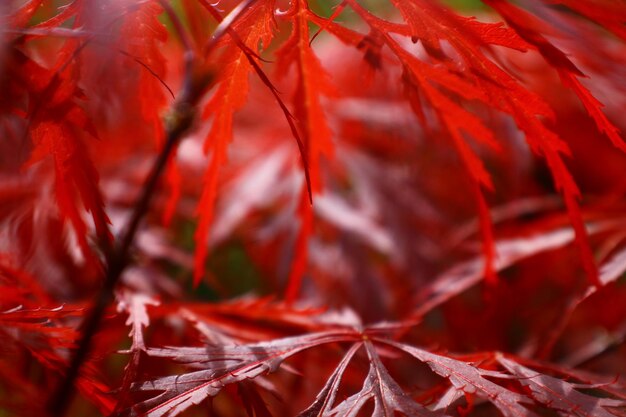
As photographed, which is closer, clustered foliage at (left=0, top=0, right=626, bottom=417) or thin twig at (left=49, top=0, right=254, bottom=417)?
thin twig at (left=49, top=0, right=254, bottom=417)

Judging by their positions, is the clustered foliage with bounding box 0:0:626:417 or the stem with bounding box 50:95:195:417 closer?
A: the stem with bounding box 50:95:195:417

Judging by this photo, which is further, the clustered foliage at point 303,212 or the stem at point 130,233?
the clustered foliage at point 303,212

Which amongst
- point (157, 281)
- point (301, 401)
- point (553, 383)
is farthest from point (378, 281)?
point (553, 383)

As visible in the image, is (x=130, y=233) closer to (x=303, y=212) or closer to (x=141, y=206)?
(x=141, y=206)

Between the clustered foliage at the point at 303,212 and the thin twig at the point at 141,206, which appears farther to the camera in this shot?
the clustered foliage at the point at 303,212

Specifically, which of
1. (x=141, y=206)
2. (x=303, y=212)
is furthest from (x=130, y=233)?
(x=303, y=212)

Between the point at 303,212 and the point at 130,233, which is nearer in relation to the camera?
the point at 130,233

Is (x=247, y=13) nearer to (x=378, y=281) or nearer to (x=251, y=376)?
(x=251, y=376)

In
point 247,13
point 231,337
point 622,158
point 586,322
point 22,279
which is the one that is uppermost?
point 247,13
